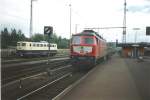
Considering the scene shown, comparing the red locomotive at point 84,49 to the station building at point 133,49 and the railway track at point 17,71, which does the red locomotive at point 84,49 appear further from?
the station building at point 133,49

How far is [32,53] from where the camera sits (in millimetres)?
52312

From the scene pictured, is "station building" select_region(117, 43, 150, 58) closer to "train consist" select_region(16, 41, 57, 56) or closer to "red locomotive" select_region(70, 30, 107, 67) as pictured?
"train consist" select_region(16, 41, 57, 56)

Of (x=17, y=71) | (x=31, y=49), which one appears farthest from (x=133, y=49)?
(x=17, y=71)

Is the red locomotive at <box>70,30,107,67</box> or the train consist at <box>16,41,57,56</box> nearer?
the red locomotive at <box>70,30,107,67</box>

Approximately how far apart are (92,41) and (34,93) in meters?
13.9

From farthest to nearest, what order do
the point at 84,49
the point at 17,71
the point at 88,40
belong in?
the point at 88,40
the point at 84,49
the point at 17,71

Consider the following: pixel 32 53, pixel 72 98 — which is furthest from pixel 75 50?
pixel 32 53

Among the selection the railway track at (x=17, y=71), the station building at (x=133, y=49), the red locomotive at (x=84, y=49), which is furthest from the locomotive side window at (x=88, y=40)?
the station building at (x=133, y=49)

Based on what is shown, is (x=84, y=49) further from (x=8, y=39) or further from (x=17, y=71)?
(x=8, y=39)

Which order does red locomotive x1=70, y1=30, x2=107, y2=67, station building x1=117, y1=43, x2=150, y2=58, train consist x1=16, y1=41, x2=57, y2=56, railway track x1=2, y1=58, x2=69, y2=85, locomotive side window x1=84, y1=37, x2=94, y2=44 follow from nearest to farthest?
railway track x1=2, y1=58, x2=69, y2=85 < red locomotive x1=70, y1=30, x2=107, y2=67 < locomotive side window x1=84, y1=37, x2=94, y2=44 < train consist x1=16, y1=41, x2=57, y2=56 < station building x1=117, y1=43, x2=150, y2=58

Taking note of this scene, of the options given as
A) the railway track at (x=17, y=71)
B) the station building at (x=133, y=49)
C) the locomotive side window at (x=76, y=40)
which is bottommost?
the railway track at (x=17, y=71)

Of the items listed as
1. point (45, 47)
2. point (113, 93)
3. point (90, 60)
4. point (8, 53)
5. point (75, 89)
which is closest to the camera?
point (113, 93)

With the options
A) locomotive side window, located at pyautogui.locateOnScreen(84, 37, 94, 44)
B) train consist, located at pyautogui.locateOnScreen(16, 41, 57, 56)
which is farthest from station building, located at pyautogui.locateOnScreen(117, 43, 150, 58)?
locomotive side window, located at pyautogui.locateOnScreen(84, 37, 94, 44)

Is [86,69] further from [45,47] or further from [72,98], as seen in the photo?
[45,47]
